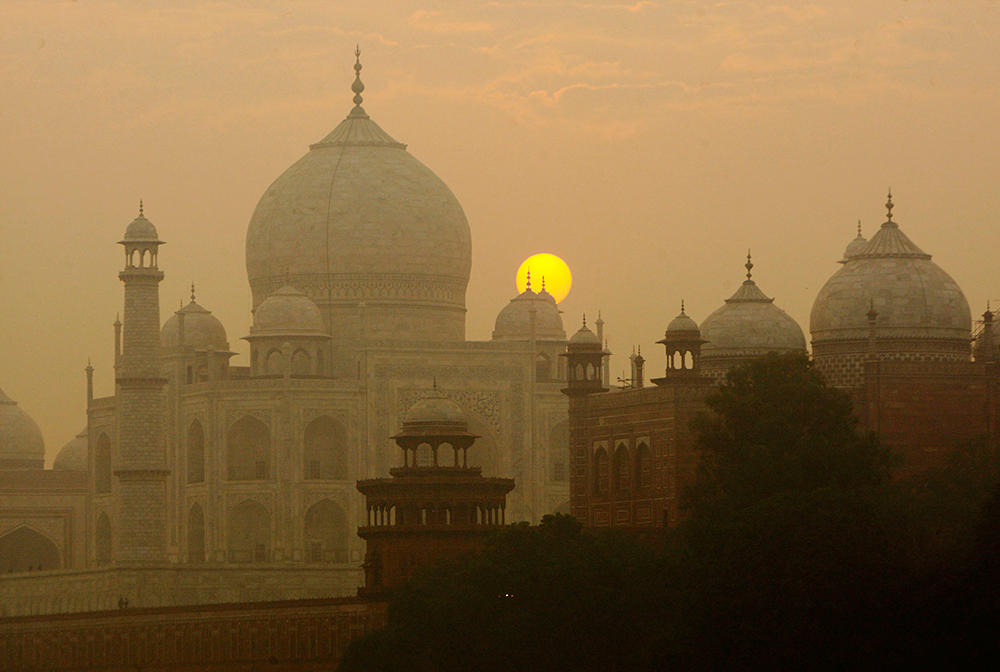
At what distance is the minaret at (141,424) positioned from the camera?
45219 mm

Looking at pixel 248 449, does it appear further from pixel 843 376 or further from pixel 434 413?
pixel 843 376

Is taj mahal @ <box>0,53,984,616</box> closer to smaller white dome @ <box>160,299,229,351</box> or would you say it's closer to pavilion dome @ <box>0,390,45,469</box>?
smaller white dome @ <box>160,299,229,351</box>

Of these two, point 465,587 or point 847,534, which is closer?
point 847,534

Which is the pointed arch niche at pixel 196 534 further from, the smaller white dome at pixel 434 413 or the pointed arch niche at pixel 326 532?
the smaller white dome at pixel 434 413

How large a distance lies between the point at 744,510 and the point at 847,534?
3.17 meters

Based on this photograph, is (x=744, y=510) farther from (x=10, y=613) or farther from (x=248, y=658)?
(x=10, y=613)

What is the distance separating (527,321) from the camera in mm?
52625

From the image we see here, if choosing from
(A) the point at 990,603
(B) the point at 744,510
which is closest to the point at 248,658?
(B) the point at 744,510

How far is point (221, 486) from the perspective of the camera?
4816 centimetres

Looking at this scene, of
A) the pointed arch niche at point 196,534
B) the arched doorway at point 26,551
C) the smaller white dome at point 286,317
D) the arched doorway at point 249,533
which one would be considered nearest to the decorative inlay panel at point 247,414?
the arched doorway at point 249,533

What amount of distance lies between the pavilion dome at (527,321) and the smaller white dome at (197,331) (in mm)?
5764

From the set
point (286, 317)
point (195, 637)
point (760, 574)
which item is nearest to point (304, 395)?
point (286, 317)

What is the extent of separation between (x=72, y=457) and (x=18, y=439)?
5.47 feet

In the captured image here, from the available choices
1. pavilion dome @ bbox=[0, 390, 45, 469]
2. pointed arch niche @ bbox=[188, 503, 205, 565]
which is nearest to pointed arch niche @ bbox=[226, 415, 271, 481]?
pointed arch niche @ bbox=[188, 503, 205, 565]
